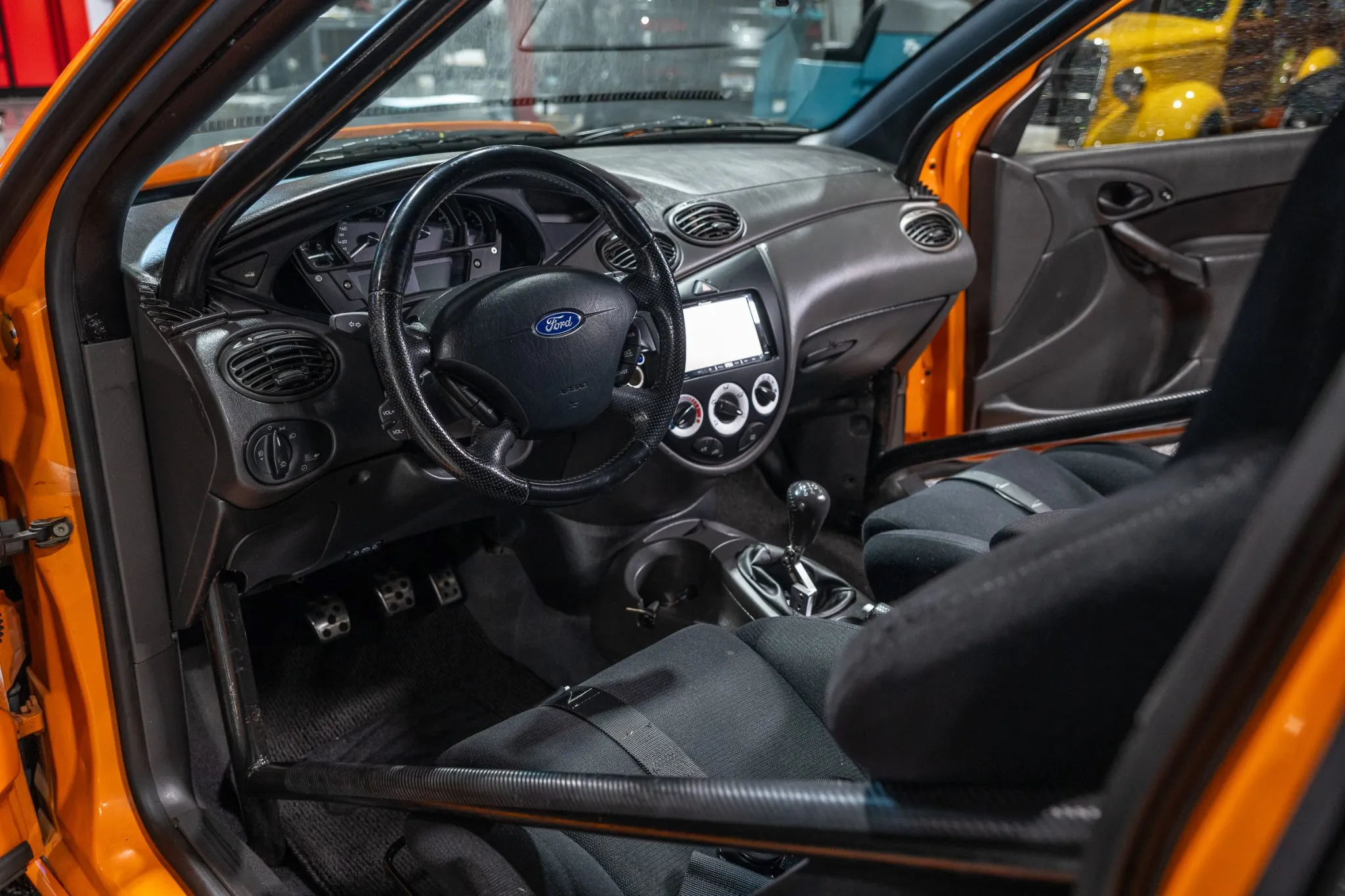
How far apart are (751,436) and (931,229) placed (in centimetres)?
65

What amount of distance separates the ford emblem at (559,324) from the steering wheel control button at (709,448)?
0.49m

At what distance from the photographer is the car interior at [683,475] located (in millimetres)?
611

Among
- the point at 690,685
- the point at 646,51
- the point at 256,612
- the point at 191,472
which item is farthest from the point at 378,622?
the point at 646,51

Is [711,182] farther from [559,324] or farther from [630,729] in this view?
[630,729]

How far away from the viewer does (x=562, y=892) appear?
1085mm

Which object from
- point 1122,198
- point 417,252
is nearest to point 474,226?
point 417,252

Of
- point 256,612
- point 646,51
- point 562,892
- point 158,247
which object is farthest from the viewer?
point 646,51

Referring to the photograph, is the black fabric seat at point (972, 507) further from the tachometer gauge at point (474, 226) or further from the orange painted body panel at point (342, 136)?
the orange painted body panel at point (342, 136)

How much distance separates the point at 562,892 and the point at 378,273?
708mm

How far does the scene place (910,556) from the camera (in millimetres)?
1608

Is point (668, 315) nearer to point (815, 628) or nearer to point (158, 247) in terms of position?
point (815, 628)

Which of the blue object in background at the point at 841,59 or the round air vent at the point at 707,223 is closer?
the round air vent at the point at 707,223

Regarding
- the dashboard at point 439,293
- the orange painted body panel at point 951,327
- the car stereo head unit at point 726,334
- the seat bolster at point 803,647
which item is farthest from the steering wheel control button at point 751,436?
the orange painted body panel at point 951,327

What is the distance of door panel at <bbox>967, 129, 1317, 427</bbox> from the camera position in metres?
2.36
